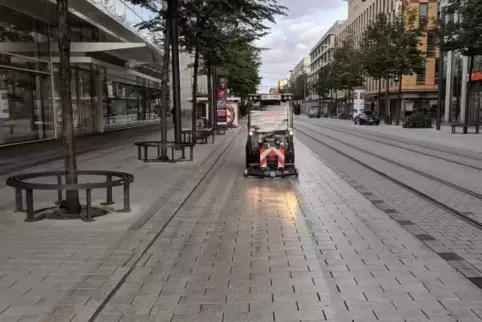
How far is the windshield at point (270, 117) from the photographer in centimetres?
1459

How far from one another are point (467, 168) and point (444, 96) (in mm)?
44492

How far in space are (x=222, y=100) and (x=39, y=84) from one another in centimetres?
1627

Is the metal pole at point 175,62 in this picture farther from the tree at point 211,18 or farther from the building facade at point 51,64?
the building facade at point 51,64

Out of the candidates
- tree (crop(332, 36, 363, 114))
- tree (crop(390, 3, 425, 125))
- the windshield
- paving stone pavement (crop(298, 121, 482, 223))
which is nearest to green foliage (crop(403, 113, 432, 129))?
tree (crop(390, 3, 425, 125))

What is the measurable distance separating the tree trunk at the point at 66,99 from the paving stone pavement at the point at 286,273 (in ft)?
4.63

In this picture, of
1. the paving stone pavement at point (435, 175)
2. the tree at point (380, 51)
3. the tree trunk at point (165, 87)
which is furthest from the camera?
the tree at point (380, 51)

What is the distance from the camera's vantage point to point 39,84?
2441cm

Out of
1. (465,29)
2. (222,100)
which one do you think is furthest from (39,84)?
(465,29)

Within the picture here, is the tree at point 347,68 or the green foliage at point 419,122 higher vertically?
the tree at point 347,68

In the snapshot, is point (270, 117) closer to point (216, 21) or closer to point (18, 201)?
Answer: point (216, 21)

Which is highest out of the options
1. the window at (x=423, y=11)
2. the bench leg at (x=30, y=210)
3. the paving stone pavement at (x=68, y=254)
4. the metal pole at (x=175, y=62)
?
the window at (x=423, y=11)

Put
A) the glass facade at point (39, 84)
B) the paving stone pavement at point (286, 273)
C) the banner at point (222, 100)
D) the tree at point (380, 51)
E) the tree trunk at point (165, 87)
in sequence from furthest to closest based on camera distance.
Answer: the tree at point (380, 51) < the banner at point (222, 100) < the glass facade at point (39, 84) < the tree trunk at point (165, 87) < the paving stone pavement at point (286, 273)

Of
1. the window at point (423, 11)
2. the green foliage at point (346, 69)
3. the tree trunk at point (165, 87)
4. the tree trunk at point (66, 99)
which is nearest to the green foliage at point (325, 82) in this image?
the green foliage at point (346, 69)

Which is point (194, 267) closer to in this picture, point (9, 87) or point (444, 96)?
point (9, 87)
